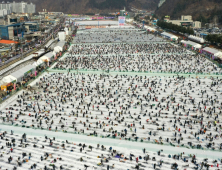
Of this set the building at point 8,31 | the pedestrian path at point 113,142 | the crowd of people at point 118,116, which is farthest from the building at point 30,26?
the pedestrian path at point 113,142

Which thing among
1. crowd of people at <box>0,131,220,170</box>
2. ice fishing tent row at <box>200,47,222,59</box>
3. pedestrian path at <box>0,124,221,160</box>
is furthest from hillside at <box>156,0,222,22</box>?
crowd of people at <box>0,131,220,170</box>

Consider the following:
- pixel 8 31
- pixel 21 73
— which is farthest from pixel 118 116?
pixel 8 31

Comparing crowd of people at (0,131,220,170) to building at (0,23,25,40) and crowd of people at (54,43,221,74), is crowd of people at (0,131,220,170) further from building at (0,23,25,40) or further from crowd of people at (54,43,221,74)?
building at (0,23,25,40)

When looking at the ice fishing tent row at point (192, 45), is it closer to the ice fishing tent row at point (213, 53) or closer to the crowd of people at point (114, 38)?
the ice fishing tent row at point (213, 53)

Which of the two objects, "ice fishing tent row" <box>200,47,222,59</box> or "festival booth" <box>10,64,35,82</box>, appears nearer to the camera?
"festival booth" <box>10,64,35,82</box>

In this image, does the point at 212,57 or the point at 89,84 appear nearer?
the point at 89,84

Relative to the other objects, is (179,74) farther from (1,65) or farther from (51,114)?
(1,65)

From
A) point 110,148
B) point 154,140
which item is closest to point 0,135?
point 110,148

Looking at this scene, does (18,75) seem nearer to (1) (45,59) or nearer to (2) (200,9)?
(1) (45,59)
